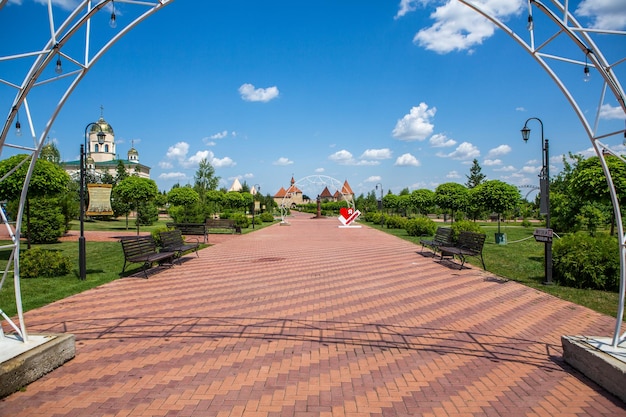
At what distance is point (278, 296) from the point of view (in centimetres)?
681

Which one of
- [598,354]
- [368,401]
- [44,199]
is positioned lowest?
[368,401]

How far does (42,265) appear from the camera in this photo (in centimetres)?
845

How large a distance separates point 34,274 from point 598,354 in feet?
32.7

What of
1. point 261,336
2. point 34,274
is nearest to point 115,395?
point 261,336

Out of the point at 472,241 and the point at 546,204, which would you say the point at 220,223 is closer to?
the point at 472,241

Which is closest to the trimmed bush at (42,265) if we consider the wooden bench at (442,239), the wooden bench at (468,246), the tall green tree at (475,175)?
the wooden bench at (468,246)

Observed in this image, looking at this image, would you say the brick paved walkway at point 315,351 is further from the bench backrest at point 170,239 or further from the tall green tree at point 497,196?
the tall green tree at point 497,196

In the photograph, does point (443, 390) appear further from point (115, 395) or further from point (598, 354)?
point (115, 395)

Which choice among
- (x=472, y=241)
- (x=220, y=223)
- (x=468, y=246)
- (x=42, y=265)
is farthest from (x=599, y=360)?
(x=220, y=223)

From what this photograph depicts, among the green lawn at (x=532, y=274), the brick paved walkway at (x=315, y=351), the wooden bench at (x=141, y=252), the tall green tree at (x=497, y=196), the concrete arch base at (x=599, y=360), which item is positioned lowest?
the brick paved walkway at (x=315, y=351)

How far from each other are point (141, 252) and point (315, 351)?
6.81 meters

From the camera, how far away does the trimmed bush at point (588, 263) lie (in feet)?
23.4

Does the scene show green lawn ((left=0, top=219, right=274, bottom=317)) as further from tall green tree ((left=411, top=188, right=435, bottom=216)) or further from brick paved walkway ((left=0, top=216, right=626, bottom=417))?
tall green tree ((left=411, top=188, right=435, bottom=216))

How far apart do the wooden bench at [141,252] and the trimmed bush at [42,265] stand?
1.32 metres
